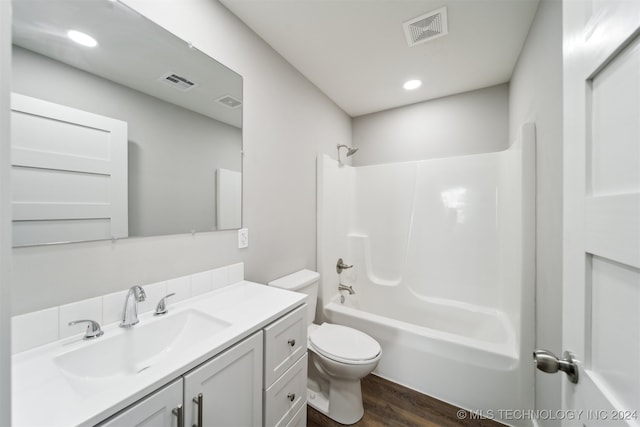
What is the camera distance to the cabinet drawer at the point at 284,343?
1.02 meters

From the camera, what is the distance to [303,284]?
177 centimetres

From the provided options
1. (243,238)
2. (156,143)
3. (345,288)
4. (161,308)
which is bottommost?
(345,288)

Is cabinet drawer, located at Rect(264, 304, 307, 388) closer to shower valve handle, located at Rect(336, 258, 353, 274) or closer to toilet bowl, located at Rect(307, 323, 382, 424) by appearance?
toilet bowl, located at Rect(307, 323, 382, 424)

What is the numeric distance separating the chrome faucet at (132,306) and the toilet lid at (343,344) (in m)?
1.05

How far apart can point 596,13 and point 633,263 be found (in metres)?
0.54

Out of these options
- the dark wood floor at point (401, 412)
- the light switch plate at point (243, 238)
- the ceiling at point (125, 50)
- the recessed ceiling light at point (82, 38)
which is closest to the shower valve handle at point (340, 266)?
the dark wood floor at point (401, 412)

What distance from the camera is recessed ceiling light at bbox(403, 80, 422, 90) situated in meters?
2.20

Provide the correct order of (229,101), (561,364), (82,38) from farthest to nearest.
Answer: (229,101), (82,38), (561,364)

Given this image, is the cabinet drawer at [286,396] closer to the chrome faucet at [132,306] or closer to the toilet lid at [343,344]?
the toilet lid at [343,344]

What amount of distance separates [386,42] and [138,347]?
2228 mm

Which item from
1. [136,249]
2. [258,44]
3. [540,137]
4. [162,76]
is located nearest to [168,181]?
[136,249]

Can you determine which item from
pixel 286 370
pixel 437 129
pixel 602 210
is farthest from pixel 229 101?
pixel 437 129

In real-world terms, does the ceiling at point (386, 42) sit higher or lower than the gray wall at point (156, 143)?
higher

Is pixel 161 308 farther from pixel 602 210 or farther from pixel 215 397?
pixel 602 210
